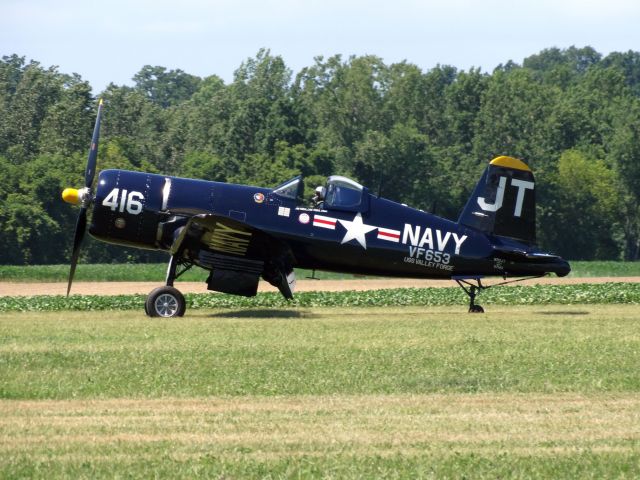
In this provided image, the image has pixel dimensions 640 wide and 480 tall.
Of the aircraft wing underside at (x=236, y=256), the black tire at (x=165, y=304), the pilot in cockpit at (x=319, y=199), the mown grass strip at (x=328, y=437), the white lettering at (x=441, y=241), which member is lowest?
the mown grass strip at (x=328, y=437)

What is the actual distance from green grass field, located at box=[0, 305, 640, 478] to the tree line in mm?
41597

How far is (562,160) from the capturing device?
266ft

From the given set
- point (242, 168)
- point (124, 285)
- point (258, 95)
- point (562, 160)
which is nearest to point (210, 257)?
point (124, 285)

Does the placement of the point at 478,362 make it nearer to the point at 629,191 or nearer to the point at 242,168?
the point at 242,168

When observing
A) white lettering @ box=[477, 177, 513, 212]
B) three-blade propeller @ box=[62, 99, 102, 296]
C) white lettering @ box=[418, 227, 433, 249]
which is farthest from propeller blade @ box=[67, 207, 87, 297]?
white lettering @ box=[477, 177, 513, 212]

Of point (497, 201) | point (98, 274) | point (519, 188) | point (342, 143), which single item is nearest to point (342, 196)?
point (497, 201)

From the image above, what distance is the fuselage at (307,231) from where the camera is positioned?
867 inches

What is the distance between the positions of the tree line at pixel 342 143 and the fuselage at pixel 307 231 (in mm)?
36582

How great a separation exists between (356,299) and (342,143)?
56816 millimetres

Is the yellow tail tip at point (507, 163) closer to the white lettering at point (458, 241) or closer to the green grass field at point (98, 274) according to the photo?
the white lettering at point (458, 241)

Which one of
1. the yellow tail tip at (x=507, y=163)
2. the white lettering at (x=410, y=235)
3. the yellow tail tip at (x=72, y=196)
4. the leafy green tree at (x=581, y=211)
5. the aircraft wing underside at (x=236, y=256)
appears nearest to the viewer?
the aircraft wing underside at (x=236, y=256)

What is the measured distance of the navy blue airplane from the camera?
22062 millimetres

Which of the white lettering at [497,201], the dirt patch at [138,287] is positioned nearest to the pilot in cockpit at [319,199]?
the white lettering at [497,201]

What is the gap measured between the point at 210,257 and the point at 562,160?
203 ft
